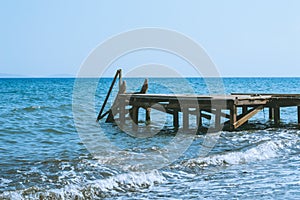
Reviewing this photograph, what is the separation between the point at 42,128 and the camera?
19203 millimetres

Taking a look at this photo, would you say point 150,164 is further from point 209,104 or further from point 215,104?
point 209,104

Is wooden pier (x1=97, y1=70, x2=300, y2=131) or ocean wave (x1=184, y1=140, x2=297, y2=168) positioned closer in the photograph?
ocean wave (x1=184, y1=140, x2=297, y2=168)

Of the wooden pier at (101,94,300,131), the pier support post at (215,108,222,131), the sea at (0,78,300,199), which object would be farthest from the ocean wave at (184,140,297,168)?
the pier support post at (215,108,222,131)

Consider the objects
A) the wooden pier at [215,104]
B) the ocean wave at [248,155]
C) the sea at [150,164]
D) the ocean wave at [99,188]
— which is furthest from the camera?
the wooden pier at [215,104]

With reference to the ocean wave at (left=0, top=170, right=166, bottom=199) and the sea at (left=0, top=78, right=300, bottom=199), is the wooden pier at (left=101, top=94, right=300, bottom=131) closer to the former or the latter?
the sea at (left=0, top=78, right=300, bottom=199)

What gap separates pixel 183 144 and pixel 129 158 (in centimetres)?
295

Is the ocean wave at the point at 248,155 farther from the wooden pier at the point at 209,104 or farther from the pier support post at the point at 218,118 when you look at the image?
the pier support post at the point at 218,118

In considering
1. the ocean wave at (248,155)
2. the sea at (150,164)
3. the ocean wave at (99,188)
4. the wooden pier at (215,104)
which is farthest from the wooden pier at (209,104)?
the ocean wave at (99,188)

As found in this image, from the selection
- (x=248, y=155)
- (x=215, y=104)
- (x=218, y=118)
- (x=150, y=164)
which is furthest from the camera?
(x=218, y=118)

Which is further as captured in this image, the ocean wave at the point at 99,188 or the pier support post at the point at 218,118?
the pier support post at the point at 218,118

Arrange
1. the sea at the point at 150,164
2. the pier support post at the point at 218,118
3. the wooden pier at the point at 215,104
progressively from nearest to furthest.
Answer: the sea at the point at 150,164 < the wooden pier at the point at 215,104 < the pier support post at the point at 218,118

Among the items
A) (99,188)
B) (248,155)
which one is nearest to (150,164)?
(99,188)

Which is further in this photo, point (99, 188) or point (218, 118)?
point (218, 118)

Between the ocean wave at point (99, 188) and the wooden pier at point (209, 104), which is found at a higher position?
the wooden pier at point (209, 104)
